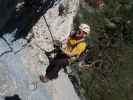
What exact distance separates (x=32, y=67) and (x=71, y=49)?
178 centimetres

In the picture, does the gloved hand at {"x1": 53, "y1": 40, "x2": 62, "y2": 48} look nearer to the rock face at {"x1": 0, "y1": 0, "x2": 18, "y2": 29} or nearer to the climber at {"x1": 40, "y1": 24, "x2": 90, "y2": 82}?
the climber at {"x1": 40, "y1": 24, "x2": 90, "y2": 82}

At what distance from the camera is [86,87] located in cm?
1875

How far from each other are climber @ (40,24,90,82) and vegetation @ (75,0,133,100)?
9.31 feet

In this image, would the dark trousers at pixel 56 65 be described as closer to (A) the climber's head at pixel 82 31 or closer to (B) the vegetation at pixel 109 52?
(A) the climber's head at pixel 82 31

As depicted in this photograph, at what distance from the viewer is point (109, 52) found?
816 inches

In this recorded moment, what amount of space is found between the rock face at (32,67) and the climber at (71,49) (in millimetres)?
680

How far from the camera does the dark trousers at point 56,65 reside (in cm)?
1523

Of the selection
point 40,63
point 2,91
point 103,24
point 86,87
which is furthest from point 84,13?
point 2,91

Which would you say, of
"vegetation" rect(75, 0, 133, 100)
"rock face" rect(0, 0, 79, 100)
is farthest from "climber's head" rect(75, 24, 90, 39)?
"vegetation" rect(75, 0, 133, 100)

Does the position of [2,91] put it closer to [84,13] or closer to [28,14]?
[28,14]

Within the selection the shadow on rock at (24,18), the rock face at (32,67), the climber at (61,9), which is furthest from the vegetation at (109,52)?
the shadow on rock at (24,18)

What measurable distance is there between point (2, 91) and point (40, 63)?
1.66 m

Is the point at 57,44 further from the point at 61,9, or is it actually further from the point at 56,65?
the point at 61,9

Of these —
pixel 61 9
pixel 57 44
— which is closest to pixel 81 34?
pixel 57 44
